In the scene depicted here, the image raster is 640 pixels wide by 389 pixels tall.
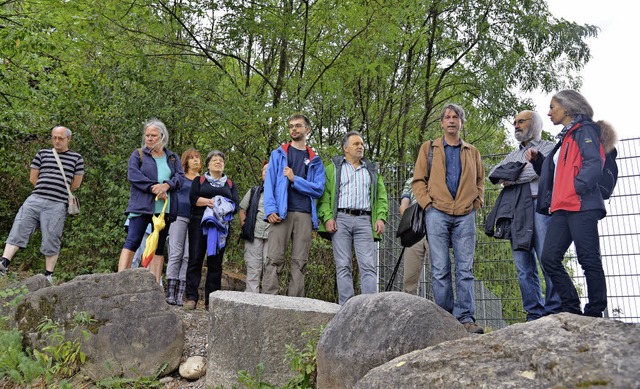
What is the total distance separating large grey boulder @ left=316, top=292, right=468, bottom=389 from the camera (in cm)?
407

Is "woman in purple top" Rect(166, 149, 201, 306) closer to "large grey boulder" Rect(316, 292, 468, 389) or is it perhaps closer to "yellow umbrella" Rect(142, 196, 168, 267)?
"yellow umbrella" Rect(142, 196, 168, 267)

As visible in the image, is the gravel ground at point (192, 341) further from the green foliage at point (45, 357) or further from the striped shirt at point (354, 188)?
the striped shirt at point (354, 188)

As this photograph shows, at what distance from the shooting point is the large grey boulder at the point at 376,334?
4.07 m

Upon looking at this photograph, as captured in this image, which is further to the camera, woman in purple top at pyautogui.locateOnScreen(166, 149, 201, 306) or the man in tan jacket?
woman in purple top at pyautogui.locateOnScreen(166, 149, 201, 306)

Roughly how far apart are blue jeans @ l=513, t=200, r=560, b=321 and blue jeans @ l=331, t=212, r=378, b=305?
1372mm

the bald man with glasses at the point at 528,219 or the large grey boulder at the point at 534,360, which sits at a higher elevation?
the bald man with glasses at the point at 528,219

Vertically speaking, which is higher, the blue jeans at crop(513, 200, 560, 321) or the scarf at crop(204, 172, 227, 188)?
the scarf at crop(204, 172, 227, 188)

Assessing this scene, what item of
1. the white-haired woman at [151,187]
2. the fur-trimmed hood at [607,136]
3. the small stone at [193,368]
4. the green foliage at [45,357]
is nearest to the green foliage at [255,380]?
the small stone at [193,368]

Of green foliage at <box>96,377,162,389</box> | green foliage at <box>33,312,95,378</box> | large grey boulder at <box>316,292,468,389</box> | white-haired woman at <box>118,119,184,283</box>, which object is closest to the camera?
large grey boulder at <box>316,292,468,389</box>

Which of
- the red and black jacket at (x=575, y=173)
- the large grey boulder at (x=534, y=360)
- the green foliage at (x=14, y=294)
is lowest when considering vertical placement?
the large grey boulder at (x=534, y=360)

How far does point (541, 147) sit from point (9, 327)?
514cm

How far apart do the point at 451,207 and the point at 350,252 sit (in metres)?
1.13

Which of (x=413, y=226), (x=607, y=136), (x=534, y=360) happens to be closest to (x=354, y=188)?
(x=413, y=226)

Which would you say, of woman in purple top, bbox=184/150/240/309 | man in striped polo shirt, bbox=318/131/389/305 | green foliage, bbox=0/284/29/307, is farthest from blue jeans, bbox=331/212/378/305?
green foliage, bbox=0/284/29/307
